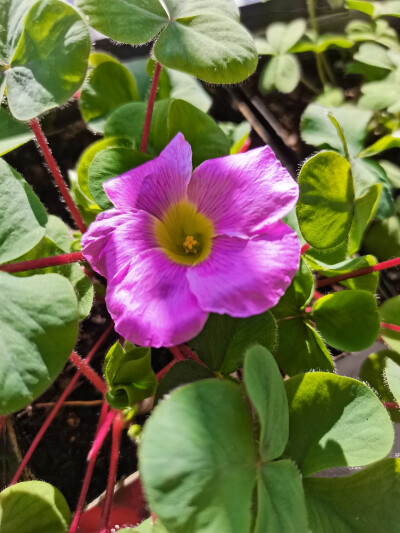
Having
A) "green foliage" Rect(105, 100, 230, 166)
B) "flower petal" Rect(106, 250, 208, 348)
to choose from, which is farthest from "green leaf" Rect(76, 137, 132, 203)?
"flower petal" Rect(106, 250, 208, 348)

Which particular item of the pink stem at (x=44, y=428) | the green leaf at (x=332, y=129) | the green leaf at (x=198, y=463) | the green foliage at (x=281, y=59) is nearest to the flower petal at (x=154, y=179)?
the green leaf at (x=198, y=463)

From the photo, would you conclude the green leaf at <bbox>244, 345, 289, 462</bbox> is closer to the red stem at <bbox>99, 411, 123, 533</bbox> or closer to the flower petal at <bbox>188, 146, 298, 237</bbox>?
the flower petal at <bbox>188, 146, 298, 237</bbox>

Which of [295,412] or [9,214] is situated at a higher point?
[9,214]

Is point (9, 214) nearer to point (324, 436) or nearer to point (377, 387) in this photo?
point (324, 436)

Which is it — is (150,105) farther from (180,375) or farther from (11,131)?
(180,375)

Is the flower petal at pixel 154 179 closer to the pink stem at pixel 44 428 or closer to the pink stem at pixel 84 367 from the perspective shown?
the pink stem at pixel 84 367

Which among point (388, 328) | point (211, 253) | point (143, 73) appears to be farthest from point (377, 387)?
point (143, 73)

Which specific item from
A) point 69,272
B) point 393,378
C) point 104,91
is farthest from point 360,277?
point 104,91
